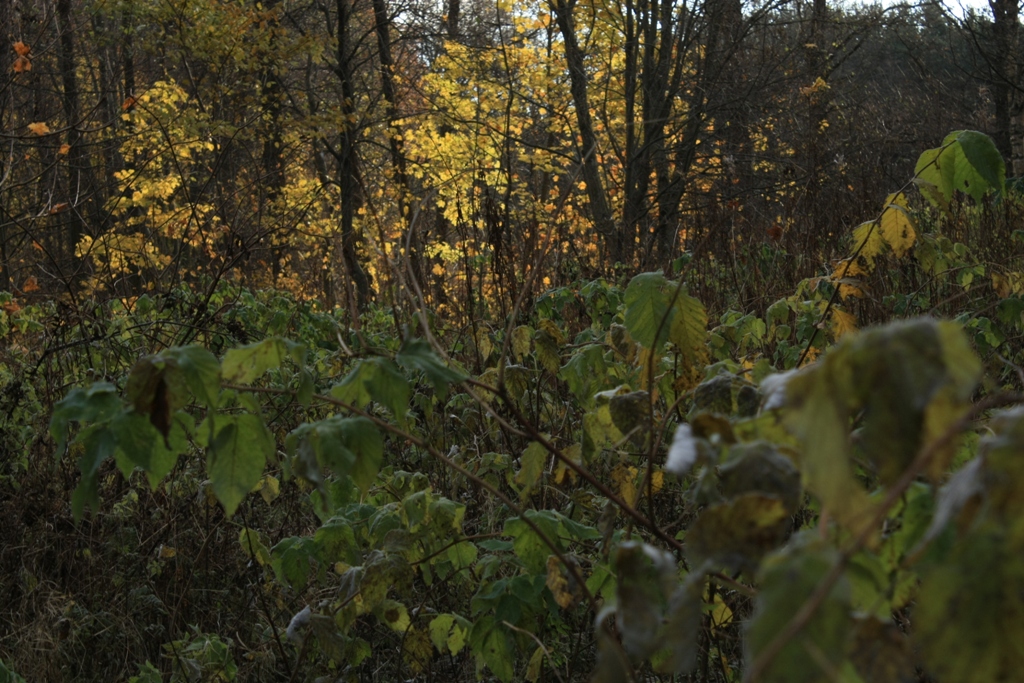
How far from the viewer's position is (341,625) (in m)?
1.79

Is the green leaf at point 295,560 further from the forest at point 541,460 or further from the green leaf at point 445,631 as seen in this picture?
the green leaf at point 445,631

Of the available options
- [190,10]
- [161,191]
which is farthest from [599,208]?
[161,191]

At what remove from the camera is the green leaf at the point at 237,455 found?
1087mm

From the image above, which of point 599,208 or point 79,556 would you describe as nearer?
point 79,556

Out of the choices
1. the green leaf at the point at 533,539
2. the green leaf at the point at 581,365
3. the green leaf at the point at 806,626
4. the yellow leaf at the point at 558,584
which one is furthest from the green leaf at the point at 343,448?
the green leaf at the point at 581,365

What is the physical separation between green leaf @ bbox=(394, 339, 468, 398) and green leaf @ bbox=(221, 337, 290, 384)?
16 cm

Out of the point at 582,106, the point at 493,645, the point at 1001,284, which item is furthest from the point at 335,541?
the point at 582,106

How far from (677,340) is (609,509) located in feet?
1.14

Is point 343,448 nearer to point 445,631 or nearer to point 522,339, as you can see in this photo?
point 445,631

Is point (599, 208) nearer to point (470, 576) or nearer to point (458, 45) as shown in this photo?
point (458, 45)

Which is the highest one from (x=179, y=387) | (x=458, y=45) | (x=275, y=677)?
(x=458, y=45)

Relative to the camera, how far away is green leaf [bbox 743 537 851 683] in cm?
54

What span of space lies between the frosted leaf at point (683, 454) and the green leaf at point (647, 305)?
71 cm

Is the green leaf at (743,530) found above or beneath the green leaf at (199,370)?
beneath
